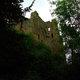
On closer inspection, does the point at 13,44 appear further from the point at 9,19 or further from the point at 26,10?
the point at 26,10

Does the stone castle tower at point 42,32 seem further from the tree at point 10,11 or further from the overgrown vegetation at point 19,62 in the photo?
the tree at point 10,11

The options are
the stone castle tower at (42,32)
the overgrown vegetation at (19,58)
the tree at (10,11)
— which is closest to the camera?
the tree at (10,11)

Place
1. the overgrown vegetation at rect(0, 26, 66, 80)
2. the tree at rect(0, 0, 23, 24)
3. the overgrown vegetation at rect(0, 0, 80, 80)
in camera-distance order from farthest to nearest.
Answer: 1. the overgrown vegetation at rect(0, 26, 66, 80)
2. the overgrown vegetation at rect(0, 0, 80, 80)
3. the tree at rect(0, 0, 23, 24)

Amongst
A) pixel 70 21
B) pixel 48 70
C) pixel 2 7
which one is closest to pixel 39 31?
pixel 70 21

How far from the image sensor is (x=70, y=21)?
2088 cm

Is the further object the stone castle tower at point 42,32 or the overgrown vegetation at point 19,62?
the stone castle tower at point 42,32

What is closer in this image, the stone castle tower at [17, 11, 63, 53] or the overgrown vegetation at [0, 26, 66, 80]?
the overgrown vegetation at [0, 26, 66, 80]

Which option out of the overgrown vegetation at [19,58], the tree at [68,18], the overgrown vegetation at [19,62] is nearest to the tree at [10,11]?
the overgrown vegetation at [19,58]

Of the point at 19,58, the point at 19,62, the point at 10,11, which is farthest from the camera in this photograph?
the point at 19,62

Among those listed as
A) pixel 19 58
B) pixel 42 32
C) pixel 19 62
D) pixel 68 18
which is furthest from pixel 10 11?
pixel 42 32

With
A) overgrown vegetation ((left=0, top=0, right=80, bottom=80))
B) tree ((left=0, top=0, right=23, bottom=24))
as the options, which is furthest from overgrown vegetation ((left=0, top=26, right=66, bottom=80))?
tree ((left=0, top=0, right=23, bottom=24))

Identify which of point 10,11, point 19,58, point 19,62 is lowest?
point 19,62

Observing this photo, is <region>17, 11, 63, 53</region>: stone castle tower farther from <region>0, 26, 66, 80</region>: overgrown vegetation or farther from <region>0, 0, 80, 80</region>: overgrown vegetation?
<region>0, 26, 66, 80</region>: overgrown vegetation

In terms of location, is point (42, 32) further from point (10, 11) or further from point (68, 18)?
point (10, 11)
